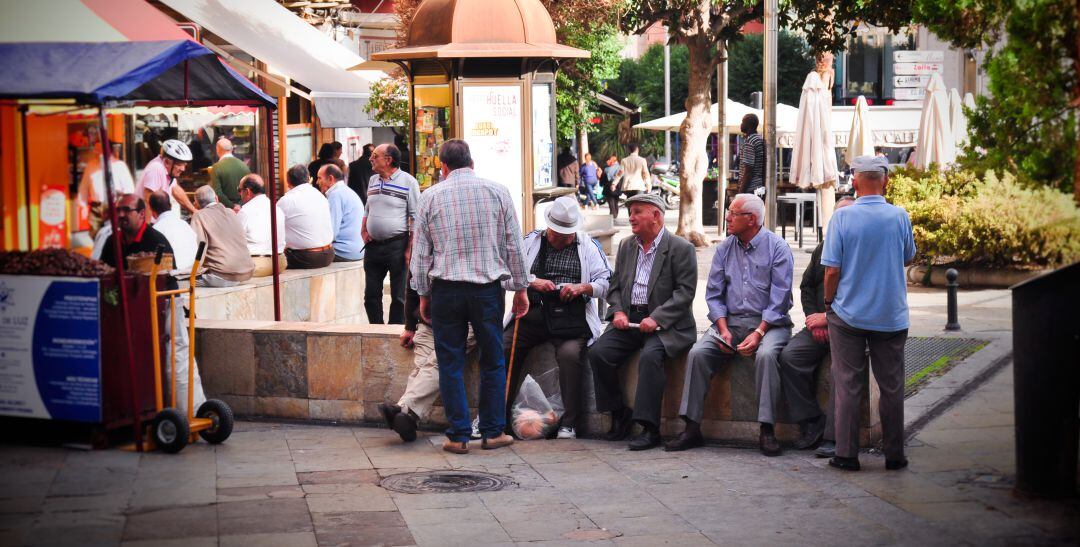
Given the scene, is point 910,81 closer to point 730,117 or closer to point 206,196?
point 206,196

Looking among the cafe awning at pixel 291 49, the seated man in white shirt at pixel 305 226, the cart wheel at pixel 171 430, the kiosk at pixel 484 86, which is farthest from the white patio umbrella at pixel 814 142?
the cart wheel at pixel 171 430

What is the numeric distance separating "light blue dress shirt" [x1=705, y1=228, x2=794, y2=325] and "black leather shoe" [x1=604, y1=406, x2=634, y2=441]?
2.70 ft

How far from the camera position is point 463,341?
7922 millimetres

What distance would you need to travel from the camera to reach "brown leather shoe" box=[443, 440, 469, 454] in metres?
7.85

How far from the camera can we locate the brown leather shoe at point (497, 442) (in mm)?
8000

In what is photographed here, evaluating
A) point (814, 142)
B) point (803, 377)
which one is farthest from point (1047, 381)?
point (814, 142)

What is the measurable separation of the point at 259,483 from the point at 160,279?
1717 millimetres

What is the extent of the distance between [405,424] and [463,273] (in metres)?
1.03

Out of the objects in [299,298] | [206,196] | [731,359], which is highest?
[206,196]

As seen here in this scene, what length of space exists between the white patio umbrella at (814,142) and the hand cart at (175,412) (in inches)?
521

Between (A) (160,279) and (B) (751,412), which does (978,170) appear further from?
(A) (160,279)

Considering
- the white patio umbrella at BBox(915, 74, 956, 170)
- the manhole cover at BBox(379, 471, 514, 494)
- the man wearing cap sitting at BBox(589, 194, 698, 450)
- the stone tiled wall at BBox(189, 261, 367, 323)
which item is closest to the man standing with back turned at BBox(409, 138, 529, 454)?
the manhole cover at BBox(379, 471, 514, 494)

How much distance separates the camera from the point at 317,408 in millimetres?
8695

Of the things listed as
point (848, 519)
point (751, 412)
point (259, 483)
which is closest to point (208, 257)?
point (259, 483)
